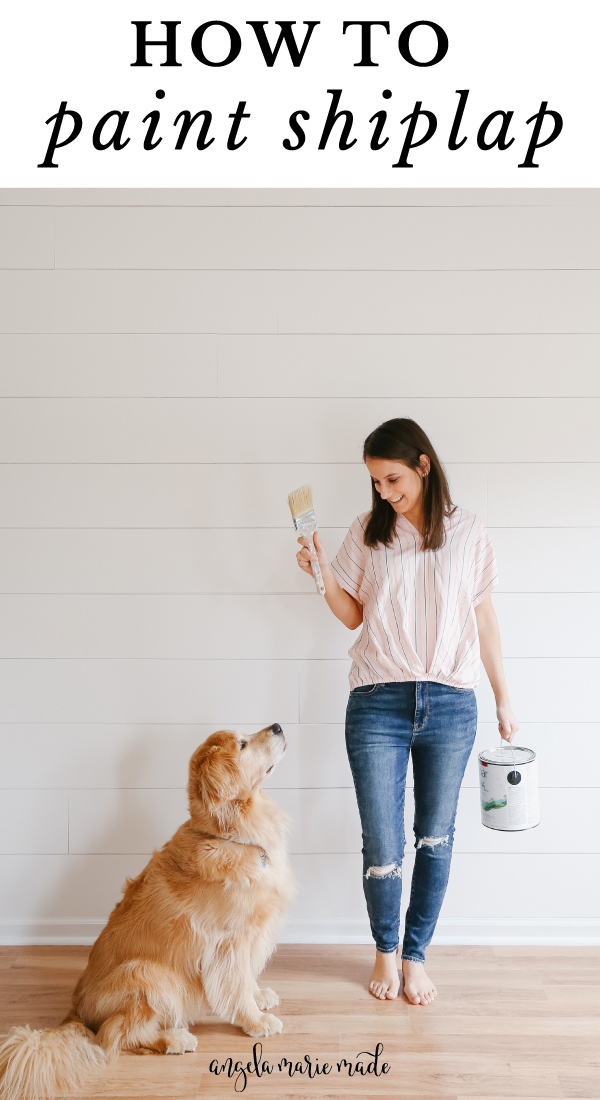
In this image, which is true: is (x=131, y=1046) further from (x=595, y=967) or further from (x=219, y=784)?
(x=595, y=967)

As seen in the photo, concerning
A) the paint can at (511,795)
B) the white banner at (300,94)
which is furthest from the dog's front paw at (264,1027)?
the white banner at (300,94)

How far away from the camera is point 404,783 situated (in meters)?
2.09

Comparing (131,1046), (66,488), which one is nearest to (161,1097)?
(131,1046)

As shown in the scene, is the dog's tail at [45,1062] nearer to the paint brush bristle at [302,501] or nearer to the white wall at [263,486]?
the white wall at [263,486]

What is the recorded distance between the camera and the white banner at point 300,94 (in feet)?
7.13

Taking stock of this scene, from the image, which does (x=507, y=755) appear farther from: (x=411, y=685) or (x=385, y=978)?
(x=385, y=978)

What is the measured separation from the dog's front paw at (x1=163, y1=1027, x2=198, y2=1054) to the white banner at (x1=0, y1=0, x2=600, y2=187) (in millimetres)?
2204

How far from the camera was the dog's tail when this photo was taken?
159cm

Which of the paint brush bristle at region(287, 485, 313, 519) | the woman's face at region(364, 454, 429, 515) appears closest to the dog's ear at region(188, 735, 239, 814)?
the paint brush bristle at region(287, 485, 313, 519)

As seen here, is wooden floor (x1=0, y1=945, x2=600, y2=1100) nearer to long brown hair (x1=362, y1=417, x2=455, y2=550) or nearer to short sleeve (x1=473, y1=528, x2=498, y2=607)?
short sleeve (x1=473, y1=528, x2=498, y2=607)

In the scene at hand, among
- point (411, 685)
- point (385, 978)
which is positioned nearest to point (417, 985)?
point (385, 978)

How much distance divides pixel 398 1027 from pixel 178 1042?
0.51m

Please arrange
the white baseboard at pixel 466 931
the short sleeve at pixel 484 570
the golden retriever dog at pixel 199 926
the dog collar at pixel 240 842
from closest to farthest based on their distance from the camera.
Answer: the golden retriever dog at pixel 199 926
the dog collar at pixel 240 842
the short sleeve at pixel 484 570
the white baseboard at pixel 466 931

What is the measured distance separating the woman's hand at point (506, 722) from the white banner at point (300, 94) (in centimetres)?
149
